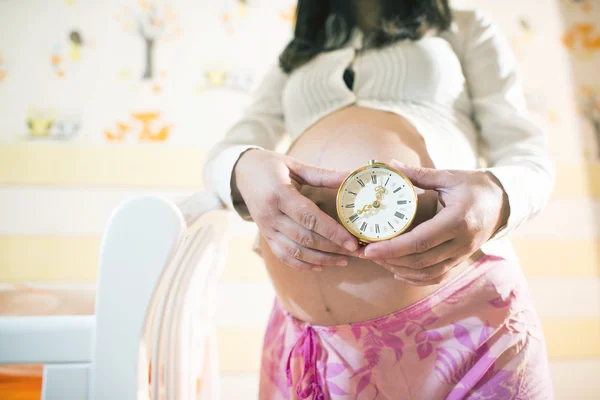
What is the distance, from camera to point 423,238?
1.46ft

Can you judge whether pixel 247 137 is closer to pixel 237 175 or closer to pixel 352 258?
pixel 237 175

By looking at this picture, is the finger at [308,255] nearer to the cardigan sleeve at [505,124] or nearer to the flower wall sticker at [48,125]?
the cardigan sleeve at [505,124]

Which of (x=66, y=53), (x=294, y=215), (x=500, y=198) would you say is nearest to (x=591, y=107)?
(x=500, y=198)

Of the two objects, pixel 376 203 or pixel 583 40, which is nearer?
pixel 376 203

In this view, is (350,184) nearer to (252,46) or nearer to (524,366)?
(524,366)

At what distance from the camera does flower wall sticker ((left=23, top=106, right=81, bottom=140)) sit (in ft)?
4.46

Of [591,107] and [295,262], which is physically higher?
[591,107]

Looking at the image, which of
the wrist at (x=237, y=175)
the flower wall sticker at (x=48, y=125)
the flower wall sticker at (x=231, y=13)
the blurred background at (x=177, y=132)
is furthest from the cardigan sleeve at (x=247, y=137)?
the flower wall sticker at (x=48, y=125)

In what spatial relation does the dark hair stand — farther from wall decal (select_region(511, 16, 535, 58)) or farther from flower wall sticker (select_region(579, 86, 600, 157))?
flower wall sticker (select_region(579, 86, 600, 157))

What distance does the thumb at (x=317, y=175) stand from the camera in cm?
50

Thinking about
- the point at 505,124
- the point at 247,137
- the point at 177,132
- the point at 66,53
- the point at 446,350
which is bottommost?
the point at 446,350

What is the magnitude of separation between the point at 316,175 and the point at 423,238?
0.16 m

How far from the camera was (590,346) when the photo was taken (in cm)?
136

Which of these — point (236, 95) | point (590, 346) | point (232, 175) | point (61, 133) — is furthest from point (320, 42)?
point (590, 346)
